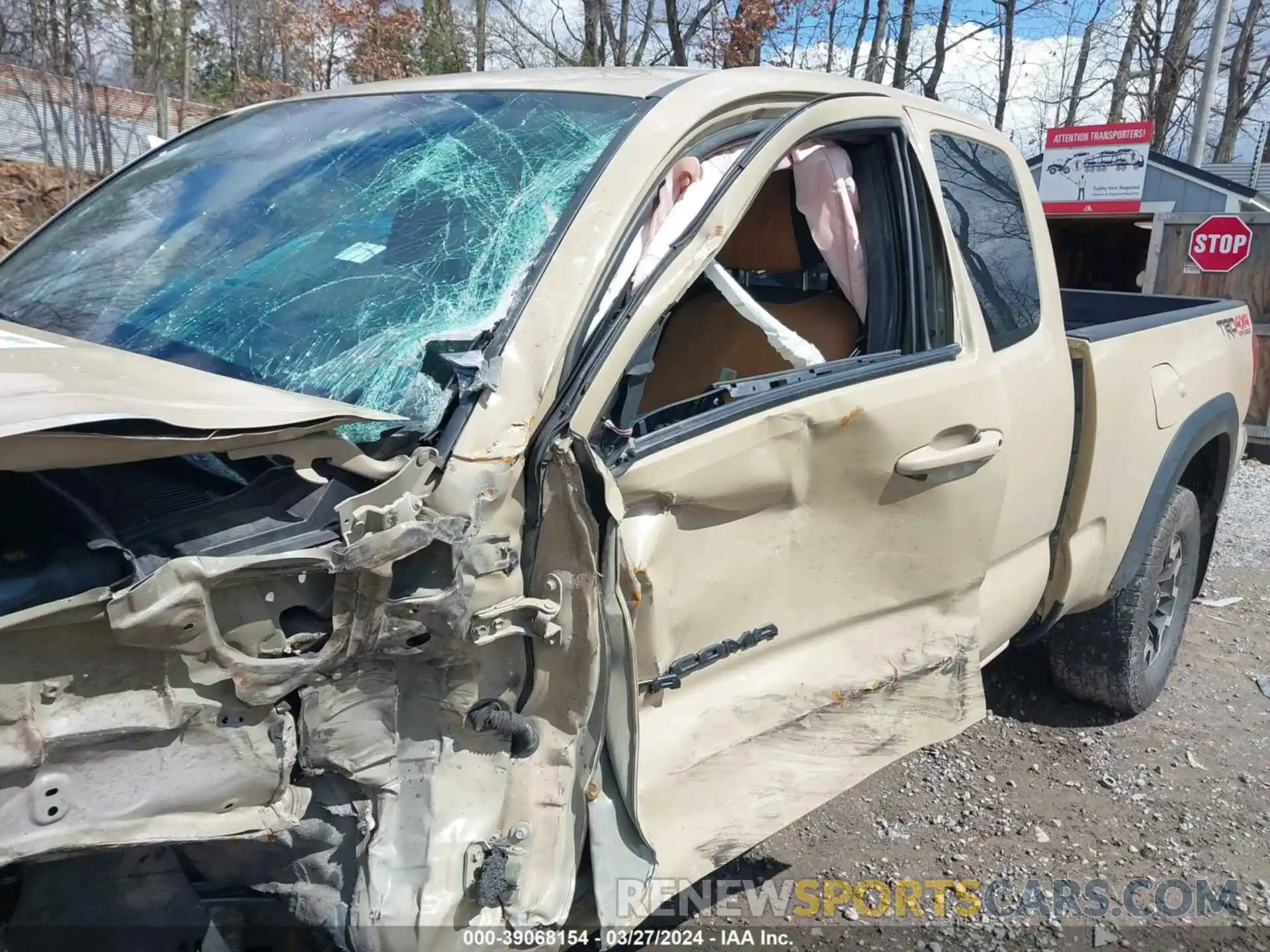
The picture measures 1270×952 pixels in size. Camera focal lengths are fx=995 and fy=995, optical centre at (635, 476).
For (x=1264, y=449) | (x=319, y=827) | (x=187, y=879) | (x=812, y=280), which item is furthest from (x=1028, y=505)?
(x=1264, y=449)

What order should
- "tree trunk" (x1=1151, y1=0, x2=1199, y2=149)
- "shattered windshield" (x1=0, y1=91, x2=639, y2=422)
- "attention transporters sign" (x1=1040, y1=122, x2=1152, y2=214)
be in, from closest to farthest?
"shattered windshield" (x1=0, y1=91, x2=639, y2=422), "attention transporters sign" (x1=1040, y1=122, x2=1152, y2=214), "tree trunk" (x1=1151, y1=0, x2=1199, y2=149)

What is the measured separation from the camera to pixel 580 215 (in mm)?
1948

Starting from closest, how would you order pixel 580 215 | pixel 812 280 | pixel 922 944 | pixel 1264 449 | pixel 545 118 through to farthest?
1. pixel 580 215
2. pixel 545 118
3. pixel 922 944
4. pixel 812 280
5. pixel 1264 449

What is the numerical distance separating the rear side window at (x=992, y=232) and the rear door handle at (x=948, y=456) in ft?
1.15

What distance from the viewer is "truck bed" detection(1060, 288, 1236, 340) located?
3.69 m

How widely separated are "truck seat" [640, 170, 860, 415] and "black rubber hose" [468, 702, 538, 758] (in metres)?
1.03

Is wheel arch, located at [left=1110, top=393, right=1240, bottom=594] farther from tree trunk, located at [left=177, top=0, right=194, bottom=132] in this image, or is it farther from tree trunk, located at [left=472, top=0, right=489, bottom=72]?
tree trunk, located at [left=472, top=0, right=489, bottom=72]

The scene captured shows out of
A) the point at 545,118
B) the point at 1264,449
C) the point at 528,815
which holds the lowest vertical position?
the point at 1264,449

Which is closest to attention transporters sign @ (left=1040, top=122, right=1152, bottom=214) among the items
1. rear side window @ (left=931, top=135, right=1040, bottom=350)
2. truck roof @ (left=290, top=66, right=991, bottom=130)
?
rear side window @ (left=931, top=135, right=1040, bottom=350)

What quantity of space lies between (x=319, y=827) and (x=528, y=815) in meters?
0.35

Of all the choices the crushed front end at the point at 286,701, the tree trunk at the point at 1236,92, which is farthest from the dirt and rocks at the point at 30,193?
the tree trunk at the point at 1236,92

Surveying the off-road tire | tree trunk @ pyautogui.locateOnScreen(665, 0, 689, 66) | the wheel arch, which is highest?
tree trunk @ pyautogui.locateOnScreen(665, 0, 689, 66)

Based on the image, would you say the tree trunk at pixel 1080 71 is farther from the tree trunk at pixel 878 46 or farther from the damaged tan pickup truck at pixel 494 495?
the damaged tan pickup truck at pixel 494 495

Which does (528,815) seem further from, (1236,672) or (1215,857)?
(1236,672)
